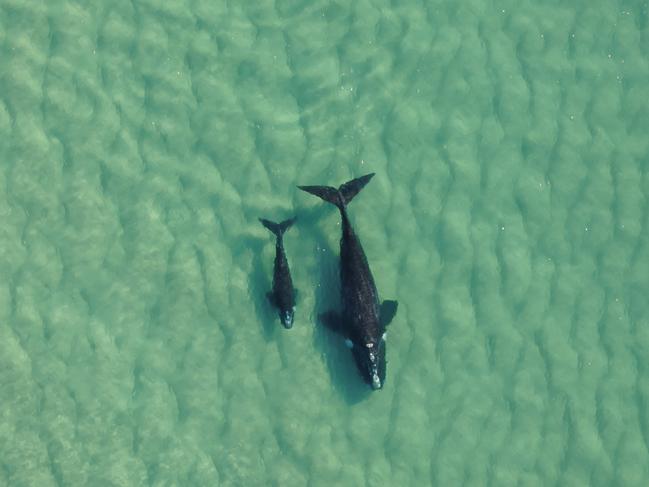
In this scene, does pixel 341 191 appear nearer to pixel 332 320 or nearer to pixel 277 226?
pixel 277 226

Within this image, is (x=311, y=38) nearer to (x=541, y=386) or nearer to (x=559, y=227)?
(x=559, y=227)

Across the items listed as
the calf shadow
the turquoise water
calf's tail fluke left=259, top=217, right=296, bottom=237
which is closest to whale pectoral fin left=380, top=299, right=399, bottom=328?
the turquoise water

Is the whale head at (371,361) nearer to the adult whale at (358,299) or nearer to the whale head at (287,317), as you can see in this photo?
the adult whale at (358,299)

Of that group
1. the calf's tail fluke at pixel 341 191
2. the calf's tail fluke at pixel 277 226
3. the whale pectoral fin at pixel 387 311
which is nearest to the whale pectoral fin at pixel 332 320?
Result: the whale pectoral fin at pixel 387 311

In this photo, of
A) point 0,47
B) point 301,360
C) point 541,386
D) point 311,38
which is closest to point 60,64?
point 0,47

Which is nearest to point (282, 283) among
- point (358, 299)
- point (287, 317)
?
point (287, 317)
